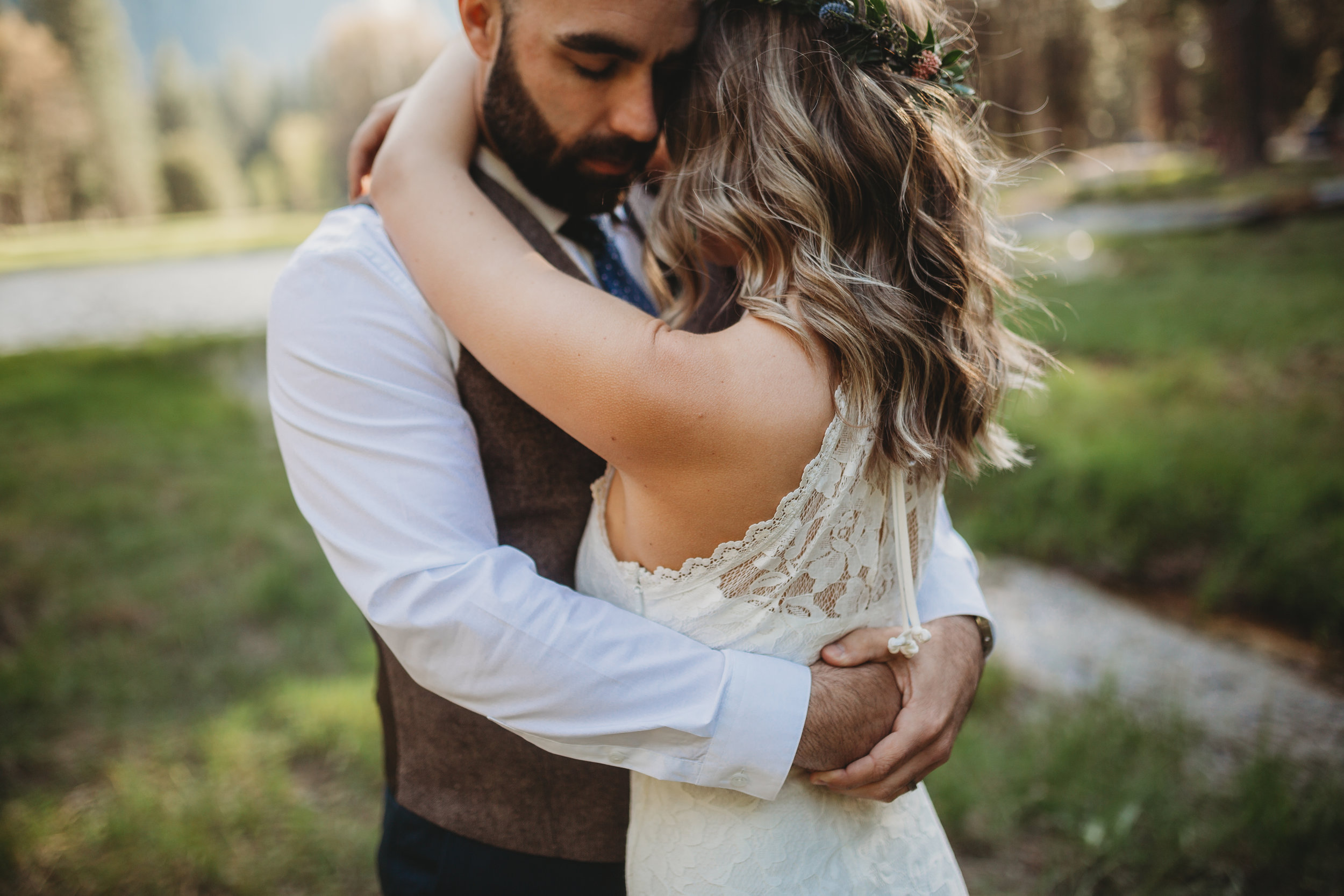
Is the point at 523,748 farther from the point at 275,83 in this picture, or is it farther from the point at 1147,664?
the point at 275,83

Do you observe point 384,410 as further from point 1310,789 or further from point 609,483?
point 1310,789

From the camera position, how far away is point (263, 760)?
3.05 m

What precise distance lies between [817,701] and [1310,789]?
243 centimetres

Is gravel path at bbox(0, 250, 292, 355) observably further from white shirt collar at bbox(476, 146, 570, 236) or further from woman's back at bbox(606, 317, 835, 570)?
woman's back at bbox(606, 317, 835, 570)

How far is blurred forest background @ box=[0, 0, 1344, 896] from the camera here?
2.59 meters

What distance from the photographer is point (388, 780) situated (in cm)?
158

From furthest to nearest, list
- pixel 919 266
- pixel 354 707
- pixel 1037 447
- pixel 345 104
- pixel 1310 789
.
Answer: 1. pixel 345 104
2. pixel 1037 447
3. pixel 354 707
4. pixel 1310 789
5. pixel 919 266

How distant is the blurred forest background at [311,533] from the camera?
2.59 metres

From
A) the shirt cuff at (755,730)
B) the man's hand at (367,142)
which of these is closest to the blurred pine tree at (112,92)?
the man's hand at (367,142)

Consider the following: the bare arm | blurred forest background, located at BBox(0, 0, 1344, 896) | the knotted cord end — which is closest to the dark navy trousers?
the knotted cord end

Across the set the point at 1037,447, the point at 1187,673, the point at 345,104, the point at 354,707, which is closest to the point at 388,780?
the point at 354,707

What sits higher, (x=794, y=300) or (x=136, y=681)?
(x=794, y=300)

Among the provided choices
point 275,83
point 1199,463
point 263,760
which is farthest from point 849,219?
point 275,83

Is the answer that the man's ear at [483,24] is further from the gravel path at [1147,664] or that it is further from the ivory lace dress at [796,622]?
the gravel path at [1147,664]
